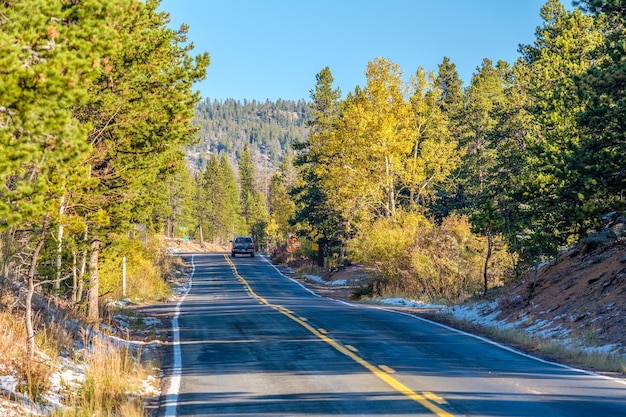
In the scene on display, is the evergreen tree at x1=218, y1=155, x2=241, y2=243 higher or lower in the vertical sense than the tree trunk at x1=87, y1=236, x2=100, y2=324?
higher

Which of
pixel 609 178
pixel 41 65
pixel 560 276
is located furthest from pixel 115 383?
pixel 560 276

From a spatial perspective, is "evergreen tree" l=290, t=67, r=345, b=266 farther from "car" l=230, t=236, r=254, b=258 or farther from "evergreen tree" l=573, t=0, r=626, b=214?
"evergreen tree" l=573, t=0, r=626, b=214

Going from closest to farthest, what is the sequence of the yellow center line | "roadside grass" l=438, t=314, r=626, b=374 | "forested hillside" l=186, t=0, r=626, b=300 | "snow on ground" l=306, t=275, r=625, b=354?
the yellow center line → "roadside grass" l=438, t=314, r=626, b=374 → "snow on ground" l=306, t=275, r=625, b=354 → "forested hillside" l=186, t=0, r=626, b=300

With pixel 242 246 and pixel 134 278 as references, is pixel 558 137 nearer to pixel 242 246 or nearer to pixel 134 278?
pixel 134 278

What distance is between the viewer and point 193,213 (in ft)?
389

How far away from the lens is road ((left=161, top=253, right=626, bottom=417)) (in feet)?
28.3

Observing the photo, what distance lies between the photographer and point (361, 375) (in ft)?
35.6

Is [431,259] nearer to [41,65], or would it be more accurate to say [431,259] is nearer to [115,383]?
[115,383]

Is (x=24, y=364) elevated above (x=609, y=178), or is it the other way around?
(x=609, y=178)

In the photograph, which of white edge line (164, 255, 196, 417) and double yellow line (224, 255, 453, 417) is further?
white edge line (164, 255, 196, 417)

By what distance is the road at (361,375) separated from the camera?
8.63 m

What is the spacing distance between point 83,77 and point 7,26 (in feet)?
3.16

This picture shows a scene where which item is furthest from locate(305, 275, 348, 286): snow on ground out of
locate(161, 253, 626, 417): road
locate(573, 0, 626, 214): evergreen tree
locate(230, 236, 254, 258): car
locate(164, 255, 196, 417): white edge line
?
Result: locate(573, 0, 626, 214): evergreen tree

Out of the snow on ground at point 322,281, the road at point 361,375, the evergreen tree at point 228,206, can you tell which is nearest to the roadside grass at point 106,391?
the road at point 361,375
